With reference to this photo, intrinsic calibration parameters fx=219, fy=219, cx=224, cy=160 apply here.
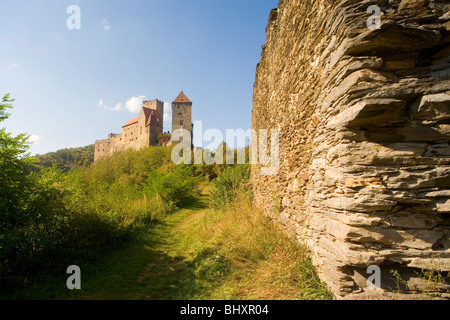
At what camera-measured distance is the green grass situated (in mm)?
3260

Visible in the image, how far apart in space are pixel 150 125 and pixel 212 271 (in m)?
44.3

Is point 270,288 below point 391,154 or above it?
below

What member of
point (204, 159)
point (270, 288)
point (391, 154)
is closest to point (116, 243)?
point (270, 288)

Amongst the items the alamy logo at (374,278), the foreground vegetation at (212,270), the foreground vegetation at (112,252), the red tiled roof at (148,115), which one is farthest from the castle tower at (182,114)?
the alamy logo at (374,278)

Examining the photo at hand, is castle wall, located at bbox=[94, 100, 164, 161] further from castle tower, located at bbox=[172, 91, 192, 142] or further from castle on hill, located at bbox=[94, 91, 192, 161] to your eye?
castle tower, located at bbox=[172, 91, 192, 142]

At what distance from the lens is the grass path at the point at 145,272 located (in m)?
4.00

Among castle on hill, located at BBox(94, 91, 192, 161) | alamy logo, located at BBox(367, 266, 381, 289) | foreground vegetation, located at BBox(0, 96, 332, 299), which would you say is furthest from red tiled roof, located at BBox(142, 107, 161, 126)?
alamy logo, located at BBox(367, 266, 381, 289)

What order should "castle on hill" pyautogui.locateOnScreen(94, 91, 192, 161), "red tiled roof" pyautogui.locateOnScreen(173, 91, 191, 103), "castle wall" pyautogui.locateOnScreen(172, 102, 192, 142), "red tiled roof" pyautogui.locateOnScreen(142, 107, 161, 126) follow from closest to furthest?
"castle on hill" pyautogui.locateOnScreen(94, 91, 192, 161) → "red tiled roof" pyautogui.locateOnScreen(142, 107, 161, 126) → "castle wall" pyautogui.locateOnScreen(172, 102, 192, 142) → "red tiled roof" pyautogui.locateOnScreen(173, 91, 191, 103)

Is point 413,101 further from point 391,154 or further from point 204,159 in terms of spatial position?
point 204,159

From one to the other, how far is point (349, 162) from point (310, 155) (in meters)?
1.14

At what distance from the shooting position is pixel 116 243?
6098mm

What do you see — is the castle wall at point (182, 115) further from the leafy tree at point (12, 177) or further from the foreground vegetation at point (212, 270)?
the leafy tree at point (12, 177)

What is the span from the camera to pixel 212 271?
4.33 meters
